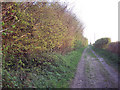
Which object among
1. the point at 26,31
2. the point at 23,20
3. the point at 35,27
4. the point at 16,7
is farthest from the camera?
the point at 35,27

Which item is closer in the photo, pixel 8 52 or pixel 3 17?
pixel 3 17

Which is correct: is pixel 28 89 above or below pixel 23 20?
below

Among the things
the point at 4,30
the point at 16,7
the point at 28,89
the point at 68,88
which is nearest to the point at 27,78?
the point at 28,89

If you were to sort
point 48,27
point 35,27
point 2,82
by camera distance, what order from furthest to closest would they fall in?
point 48,27, point 35,27, point 2,82

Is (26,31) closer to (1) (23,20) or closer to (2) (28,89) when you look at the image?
(1) (23,20)

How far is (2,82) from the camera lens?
14.0 feet

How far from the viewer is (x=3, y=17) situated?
4168 millimetres

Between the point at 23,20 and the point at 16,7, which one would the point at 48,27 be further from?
the point at 16,7

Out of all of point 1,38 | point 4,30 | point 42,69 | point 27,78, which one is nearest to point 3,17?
point 4,30

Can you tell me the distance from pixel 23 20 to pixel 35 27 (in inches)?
37.1

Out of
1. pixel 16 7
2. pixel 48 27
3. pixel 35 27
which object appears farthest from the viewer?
pixel 48 27

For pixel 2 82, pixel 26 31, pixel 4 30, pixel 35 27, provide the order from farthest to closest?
pixel 35 27 → pixel 26 31 → pixel 2 82 → pixel 4 30

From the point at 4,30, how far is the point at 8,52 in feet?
3.62

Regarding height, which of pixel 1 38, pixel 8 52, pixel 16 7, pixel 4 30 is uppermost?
pixel 16 7
